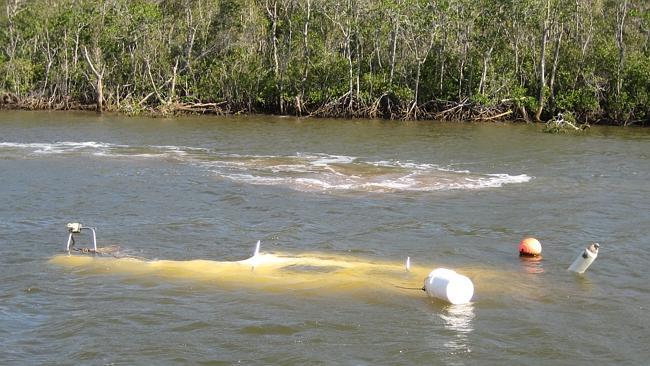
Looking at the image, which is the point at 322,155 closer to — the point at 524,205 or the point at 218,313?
the point at 524,205

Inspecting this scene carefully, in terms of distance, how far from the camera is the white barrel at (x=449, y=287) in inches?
471

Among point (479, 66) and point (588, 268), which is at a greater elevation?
point (479, 66)

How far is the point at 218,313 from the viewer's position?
38.2 ft

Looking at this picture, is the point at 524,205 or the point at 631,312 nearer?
the point at 631,312

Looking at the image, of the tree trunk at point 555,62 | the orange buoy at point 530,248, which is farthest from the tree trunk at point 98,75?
the orange buoy at point 530,248

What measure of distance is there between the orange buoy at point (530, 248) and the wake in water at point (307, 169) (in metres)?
7.36

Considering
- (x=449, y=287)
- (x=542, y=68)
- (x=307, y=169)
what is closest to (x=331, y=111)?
(x=542, y=68)

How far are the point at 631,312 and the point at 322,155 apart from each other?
19.0 metres

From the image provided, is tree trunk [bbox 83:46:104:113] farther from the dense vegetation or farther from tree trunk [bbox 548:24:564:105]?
tree trunk [bbox 548:24:564:105]

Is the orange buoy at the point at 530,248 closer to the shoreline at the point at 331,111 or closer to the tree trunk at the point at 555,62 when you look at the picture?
the shoreline at the point at 331,111

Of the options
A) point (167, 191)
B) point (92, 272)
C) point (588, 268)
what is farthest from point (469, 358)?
point (167, 191)

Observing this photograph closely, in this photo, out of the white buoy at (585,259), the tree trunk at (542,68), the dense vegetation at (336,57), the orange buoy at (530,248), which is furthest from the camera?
the dense vegetation at (336,57)

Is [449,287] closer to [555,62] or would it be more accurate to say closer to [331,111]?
[555,62]

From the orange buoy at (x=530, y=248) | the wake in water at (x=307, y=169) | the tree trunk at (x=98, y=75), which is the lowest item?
the wake in water at (x=307, y=169)
